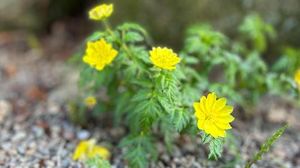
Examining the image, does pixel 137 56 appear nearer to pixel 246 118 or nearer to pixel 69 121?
pixel 69 121

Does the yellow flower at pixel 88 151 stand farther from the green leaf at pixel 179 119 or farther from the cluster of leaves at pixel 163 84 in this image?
the green leaf at pixel 179 119

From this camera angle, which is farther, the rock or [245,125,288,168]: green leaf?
the rock

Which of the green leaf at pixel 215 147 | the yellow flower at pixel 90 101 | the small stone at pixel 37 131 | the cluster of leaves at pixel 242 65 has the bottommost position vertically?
the green leaf at pixel 215 147

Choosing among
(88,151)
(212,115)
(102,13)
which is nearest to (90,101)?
(88,151)

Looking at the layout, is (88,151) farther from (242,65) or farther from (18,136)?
(242,65)

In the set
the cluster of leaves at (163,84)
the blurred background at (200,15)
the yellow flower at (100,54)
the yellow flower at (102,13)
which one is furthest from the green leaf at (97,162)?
the blurred background at (200,15)

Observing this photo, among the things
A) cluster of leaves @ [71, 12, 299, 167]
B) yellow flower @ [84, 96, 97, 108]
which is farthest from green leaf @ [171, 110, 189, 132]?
yellow flower @ [84, 96, 97, 108]

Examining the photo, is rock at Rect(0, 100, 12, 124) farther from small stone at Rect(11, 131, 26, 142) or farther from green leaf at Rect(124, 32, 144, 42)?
green leaf at Rect(124, 32, 144, 42)
